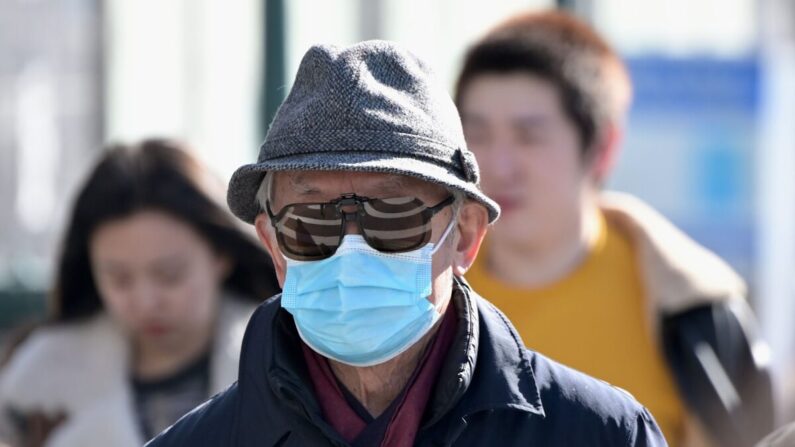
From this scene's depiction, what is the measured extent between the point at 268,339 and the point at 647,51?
18.2 feet

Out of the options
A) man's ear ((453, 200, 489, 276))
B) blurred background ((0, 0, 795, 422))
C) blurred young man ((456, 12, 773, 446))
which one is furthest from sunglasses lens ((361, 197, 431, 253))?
blurred background ((0, 0, 795, 422))

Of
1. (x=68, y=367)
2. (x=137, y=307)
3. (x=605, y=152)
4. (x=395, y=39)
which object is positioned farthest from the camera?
(x=395, y=39)

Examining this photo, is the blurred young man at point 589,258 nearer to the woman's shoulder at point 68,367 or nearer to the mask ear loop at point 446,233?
the woman's shoulder at point 68,367

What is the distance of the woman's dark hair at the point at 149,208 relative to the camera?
14.5 feet

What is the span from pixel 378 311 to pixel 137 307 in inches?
71.7

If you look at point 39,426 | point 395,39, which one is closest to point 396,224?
point 39,426

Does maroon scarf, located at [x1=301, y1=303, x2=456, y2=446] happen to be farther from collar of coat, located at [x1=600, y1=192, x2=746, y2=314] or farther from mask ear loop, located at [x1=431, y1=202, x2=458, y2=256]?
collar of coat, located at [x1=600, y1=192, x2=746, y2=314]

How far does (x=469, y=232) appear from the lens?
278 centimetres

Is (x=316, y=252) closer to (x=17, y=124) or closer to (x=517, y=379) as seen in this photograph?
(x=517, y=379)

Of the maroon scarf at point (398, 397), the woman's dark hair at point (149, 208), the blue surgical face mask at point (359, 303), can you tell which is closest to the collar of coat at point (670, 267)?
the woman's dark hair at point (149, 208)

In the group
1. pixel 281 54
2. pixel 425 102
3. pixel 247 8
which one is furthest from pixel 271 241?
pixel 247 8

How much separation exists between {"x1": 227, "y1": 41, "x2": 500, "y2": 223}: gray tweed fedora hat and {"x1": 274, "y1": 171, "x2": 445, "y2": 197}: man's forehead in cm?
6

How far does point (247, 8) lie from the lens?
23.4ft

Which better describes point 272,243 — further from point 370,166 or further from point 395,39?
point 395,39
